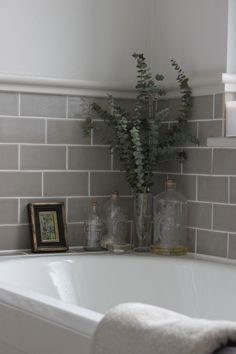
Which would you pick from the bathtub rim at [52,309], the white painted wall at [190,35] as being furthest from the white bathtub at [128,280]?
the white painted wall at [190,35]

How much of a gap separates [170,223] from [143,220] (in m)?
0.11

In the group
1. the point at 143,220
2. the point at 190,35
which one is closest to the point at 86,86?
the point at 190,35

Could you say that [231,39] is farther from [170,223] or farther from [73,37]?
[170,223]

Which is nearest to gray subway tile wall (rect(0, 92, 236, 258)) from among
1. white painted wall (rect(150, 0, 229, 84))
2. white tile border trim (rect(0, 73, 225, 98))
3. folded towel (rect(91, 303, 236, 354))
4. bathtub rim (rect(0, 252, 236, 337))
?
white tile border trim (rect(0, 73, 225, 98))

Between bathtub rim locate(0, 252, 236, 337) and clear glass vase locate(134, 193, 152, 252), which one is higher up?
clear glass vase locate(134, 193, 152, 252)

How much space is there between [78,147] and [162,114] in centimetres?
35

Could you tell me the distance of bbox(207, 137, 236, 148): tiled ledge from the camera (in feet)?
9.02

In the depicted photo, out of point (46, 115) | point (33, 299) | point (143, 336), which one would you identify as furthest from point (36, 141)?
point (143, 336)

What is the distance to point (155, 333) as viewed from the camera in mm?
1461

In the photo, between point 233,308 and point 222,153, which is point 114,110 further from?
point 233,308

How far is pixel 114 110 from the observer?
9.77 feet

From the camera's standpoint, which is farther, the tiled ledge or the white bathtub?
the tiled ledge

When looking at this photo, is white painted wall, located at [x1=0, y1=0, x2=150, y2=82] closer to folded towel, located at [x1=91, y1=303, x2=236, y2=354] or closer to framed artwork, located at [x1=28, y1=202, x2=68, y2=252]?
framed artwork, located at [x1=28, y1=202, x2=68, y2=252]

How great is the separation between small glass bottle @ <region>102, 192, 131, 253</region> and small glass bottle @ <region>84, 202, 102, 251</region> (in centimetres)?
3
